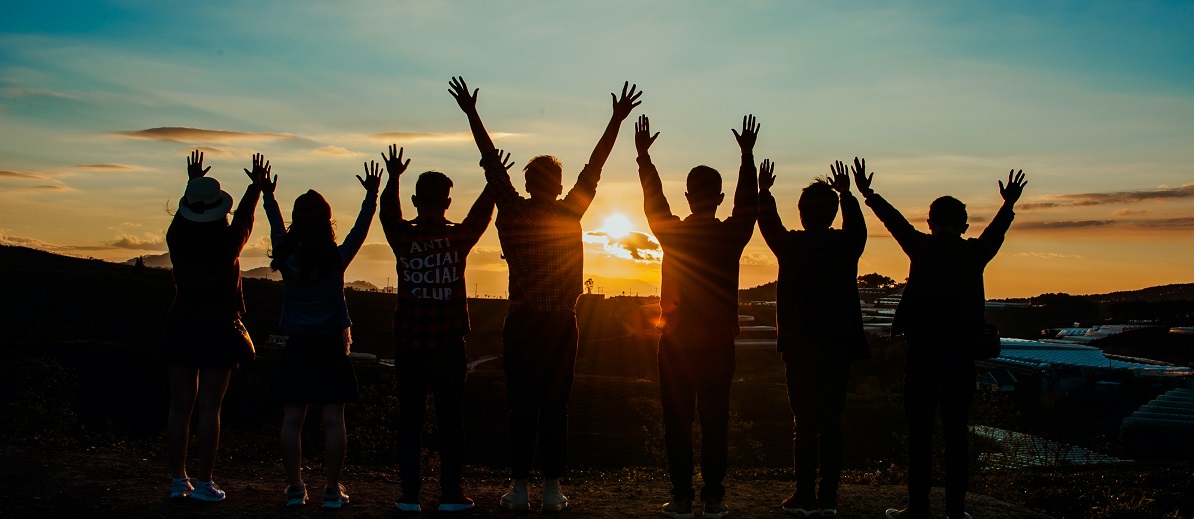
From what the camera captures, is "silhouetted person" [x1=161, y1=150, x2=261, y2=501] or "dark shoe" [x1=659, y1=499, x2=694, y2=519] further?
"dark shoe" [x1=659, y1=499, x2=694, y2=519]

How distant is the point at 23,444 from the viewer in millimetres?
7594

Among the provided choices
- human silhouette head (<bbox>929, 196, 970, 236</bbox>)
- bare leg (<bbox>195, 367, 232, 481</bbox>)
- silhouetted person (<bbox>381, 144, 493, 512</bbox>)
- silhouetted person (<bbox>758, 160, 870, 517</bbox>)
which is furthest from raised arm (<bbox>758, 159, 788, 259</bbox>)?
bare leg (<bbox>195, 367, 232, 481</bbox>)

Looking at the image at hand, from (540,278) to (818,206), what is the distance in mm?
1880

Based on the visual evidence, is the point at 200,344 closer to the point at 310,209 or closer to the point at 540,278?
the point at 310,209

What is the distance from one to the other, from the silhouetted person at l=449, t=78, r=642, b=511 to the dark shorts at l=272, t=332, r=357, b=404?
1064 mm

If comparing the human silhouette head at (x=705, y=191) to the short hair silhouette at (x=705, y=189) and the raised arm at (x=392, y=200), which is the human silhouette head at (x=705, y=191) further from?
the raised arm at (x=392, y=200)

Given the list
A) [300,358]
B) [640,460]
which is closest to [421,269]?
[300,358]

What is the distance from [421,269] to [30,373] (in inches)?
615

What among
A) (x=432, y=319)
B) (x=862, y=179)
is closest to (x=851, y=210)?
(x=862, y=179)

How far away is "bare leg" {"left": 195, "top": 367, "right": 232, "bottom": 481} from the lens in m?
5.21

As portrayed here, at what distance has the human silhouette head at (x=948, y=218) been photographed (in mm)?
5336

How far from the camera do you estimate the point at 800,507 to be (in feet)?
18.2

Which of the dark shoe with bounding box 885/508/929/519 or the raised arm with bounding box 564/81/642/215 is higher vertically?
the raised arm with bounding box 564/81/642/215

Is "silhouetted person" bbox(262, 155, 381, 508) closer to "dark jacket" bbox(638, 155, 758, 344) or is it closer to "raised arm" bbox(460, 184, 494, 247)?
"raised arm" bbox(460, 184, 494, 247)
